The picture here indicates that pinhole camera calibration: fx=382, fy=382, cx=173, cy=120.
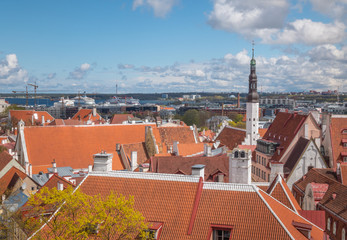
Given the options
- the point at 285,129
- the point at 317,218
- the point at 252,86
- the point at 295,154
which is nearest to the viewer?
the point at 317,218

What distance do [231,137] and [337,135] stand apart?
31070 millimetres

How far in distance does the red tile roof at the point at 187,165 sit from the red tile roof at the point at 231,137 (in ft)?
114

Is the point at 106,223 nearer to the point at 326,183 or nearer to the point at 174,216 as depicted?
the point at 174,216

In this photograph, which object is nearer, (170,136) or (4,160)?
(4,160)

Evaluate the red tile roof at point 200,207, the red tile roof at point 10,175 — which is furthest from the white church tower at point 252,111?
the red tile roof at point 200,207

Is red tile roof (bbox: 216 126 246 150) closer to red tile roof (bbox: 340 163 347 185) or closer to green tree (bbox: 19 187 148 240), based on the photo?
red tile roof (bbox: 340 163 347 185)

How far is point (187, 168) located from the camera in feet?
144

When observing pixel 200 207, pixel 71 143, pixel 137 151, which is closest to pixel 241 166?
pixel 200 207

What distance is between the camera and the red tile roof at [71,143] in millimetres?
55331

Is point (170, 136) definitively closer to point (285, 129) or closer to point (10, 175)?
point (285, 129)

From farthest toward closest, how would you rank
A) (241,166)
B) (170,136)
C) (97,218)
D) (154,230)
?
(170,136) → (241,166) → (154,230) → (97,218)

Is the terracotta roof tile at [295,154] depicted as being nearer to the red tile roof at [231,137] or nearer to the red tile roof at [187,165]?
the red tile roof at [187,165]

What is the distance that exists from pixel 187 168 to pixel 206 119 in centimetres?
15003

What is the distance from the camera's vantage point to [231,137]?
271 ft
